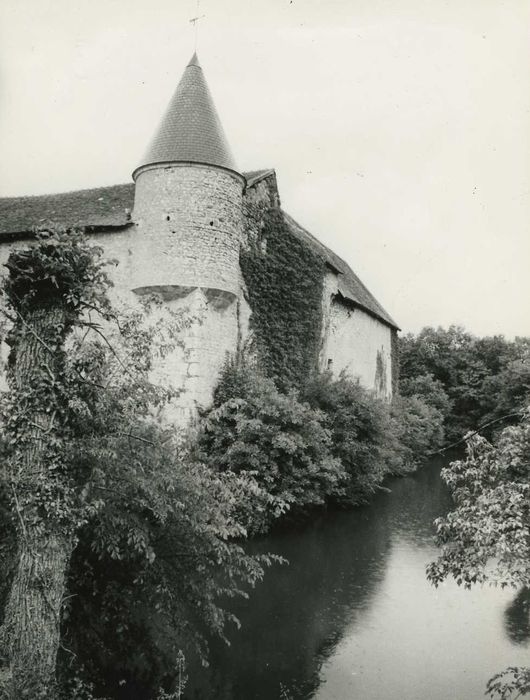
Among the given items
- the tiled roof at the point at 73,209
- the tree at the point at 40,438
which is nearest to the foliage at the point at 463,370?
the tiled roof at the point at 73,209

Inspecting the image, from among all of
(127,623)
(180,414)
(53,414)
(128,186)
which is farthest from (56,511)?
(128,186)

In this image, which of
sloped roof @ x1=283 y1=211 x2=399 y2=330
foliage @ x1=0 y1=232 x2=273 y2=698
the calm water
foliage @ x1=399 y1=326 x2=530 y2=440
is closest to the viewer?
foliage @ x1=0 y1=232 x2=273 y2=698

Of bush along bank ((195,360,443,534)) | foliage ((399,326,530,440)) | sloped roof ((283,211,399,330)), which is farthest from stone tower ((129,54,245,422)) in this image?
foliage ((399,326,530,440))

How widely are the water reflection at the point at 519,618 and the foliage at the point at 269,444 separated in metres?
4.98

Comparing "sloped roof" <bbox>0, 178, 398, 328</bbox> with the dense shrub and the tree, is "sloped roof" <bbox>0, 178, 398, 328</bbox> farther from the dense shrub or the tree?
the tree

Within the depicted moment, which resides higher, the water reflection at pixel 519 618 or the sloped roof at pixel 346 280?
the sloped roof at pixel 346 280

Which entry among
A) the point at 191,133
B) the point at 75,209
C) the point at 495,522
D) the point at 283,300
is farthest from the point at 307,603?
the point at 75,209

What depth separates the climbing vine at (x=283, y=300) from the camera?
1842 centimetres

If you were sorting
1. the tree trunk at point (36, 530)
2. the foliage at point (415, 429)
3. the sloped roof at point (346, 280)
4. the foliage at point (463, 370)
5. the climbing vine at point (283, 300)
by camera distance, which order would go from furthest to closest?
the foliage at point (463, 370) < the foliage at point (415, 429) < the sloped roof at point (346, 280) < the climbing vine at point (283, 300) < the tree trunk at point (36, 530)

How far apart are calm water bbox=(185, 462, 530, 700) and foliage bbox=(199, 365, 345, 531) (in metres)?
1.30

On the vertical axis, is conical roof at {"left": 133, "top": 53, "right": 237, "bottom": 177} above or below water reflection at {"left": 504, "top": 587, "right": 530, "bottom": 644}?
above

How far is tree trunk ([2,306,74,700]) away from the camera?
5.82 meters

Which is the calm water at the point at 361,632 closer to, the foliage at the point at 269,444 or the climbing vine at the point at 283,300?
the foliage at the point at 269,444

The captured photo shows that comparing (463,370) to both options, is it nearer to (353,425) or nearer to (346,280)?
(346,280)
